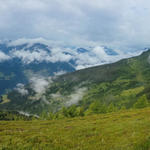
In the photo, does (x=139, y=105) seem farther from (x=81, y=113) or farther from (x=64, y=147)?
(x=64, y=147)

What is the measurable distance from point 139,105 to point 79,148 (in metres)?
89.9

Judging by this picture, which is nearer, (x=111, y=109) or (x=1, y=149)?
(x=1, y=149)

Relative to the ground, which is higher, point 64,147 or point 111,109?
point 111,109

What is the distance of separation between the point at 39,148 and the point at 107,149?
16.9 feet

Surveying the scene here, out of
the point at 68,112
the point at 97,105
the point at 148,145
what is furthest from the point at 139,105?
the point at 148,145

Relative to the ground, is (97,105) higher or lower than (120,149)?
higher

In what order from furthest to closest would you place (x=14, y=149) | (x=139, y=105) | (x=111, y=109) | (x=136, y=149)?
(x=111, y=109) < (x=139, y=105) < (x=14, y=149) < (x=136, y=149)

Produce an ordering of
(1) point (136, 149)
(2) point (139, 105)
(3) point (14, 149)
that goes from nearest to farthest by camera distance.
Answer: (1) point (136, 149) → (3) point (14, 149) → (2) point (139, 105)

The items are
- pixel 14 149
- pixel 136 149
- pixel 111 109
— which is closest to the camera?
pixel 136 149

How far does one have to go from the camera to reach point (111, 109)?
328ft

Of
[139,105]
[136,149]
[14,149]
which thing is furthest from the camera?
[139,105]

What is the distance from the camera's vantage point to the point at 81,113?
97.8 meters

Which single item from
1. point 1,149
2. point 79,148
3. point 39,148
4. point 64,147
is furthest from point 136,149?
point 1,149

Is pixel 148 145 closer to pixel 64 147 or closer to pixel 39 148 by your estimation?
pixel 64 147
